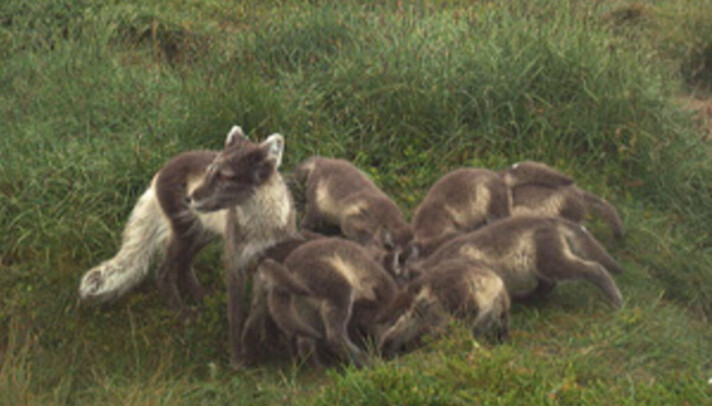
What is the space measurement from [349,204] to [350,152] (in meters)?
1.27

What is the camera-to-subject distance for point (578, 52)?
8.56 metres

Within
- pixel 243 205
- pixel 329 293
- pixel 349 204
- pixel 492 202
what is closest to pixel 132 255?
pixel 243 205

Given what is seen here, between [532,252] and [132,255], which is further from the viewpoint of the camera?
[132,255]

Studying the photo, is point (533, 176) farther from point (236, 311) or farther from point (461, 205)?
point (236, 311)

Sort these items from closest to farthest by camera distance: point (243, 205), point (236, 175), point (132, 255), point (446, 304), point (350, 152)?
1. point (446, 304)
2. point (236, 175)
3. point (243, 205)
4. point (132, 255)
5. point (350, 152)

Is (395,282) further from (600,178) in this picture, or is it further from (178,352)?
(600,178)

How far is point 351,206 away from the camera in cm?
695

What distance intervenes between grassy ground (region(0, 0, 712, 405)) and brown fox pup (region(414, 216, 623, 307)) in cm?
27

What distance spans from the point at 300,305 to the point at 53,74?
419 cm

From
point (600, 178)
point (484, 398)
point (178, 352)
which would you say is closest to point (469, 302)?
point (484, 398)

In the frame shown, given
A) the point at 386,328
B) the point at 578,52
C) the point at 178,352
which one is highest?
the point at 578,52

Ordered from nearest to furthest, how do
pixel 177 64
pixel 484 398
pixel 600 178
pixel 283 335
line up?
pixel 484 398, pixel 283 335, pixel 600 178, pixel 177 64

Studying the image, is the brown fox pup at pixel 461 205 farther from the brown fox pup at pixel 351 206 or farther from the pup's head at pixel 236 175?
the pup's head at pixel 236 175

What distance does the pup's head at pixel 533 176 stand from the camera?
713 cm
